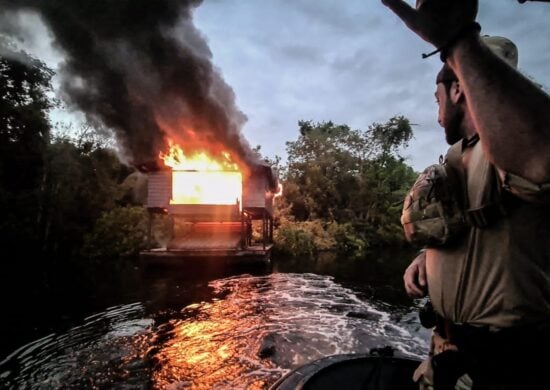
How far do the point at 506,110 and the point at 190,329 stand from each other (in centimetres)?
788

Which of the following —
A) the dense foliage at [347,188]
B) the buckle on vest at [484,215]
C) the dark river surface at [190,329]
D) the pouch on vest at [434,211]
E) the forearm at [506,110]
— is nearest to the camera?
the forearm at [506,110]

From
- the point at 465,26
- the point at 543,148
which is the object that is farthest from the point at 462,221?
the point at 465,26

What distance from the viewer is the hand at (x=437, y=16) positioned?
113 centimetres

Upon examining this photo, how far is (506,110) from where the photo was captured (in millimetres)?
1020

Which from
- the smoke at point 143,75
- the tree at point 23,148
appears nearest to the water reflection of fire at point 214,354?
the smoke at point 143,75

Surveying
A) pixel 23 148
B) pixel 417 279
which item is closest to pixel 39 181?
pixel 23 148

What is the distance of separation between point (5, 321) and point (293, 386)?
9.53 metres

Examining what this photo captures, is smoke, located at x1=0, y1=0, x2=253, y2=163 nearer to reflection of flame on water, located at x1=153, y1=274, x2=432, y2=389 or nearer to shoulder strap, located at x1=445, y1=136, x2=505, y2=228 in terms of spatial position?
reflection of flame on water, located at x1=153, y1=274, x2=432, y2=389

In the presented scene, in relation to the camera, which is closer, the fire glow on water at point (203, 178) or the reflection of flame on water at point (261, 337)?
the reflection of flame on water at point (261, 337)

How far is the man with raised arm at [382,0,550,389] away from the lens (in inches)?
40.6

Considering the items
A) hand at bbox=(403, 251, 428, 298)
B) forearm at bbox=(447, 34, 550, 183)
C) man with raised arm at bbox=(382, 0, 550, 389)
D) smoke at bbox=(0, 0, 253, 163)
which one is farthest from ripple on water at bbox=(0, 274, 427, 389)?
smoke at bbox=(0, 0, 253, 163)

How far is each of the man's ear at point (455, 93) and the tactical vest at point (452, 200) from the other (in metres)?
0.21

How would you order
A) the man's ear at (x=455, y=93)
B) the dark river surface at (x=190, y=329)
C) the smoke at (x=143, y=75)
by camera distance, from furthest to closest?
the smoke at (x=143, y=75), the dark river surface at (x=190, y=329), the man's ear at (x=455, y=93)

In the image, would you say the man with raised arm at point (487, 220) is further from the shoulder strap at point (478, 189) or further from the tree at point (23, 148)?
the tree at point (23, 148)
